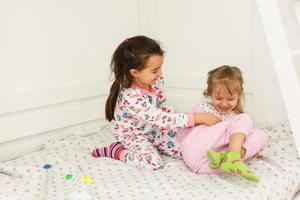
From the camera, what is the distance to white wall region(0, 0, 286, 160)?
183 cm

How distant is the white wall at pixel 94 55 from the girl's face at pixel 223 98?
0.36 metres

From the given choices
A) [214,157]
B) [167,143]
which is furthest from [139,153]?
[214,157]

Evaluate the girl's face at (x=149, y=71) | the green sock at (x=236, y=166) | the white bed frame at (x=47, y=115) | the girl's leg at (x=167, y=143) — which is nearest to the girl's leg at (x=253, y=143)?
the green sock at (x=236, y=166)

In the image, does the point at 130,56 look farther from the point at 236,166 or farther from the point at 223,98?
the point at 236,166

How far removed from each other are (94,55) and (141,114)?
64cm

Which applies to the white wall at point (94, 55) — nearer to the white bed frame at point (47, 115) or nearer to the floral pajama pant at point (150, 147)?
the white bed frame at point (47, 115)

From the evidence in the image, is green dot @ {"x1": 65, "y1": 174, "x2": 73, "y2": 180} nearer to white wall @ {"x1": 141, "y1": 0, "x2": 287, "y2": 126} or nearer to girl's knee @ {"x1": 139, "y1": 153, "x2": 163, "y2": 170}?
girl's knee @ {"x1": 139, "y1": 153, "x2": 163, "y2": 170}

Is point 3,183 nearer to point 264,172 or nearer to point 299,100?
point 264,172

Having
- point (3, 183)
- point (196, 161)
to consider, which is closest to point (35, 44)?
point (3, 183)

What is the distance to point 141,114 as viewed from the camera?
1.65 metres

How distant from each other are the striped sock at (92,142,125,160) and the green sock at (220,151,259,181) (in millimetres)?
513

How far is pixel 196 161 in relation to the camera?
1515 mm

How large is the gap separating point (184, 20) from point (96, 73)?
0.55m

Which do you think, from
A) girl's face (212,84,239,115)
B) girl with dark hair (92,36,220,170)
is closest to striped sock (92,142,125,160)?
girl with dark hair (92,36,220,170)
